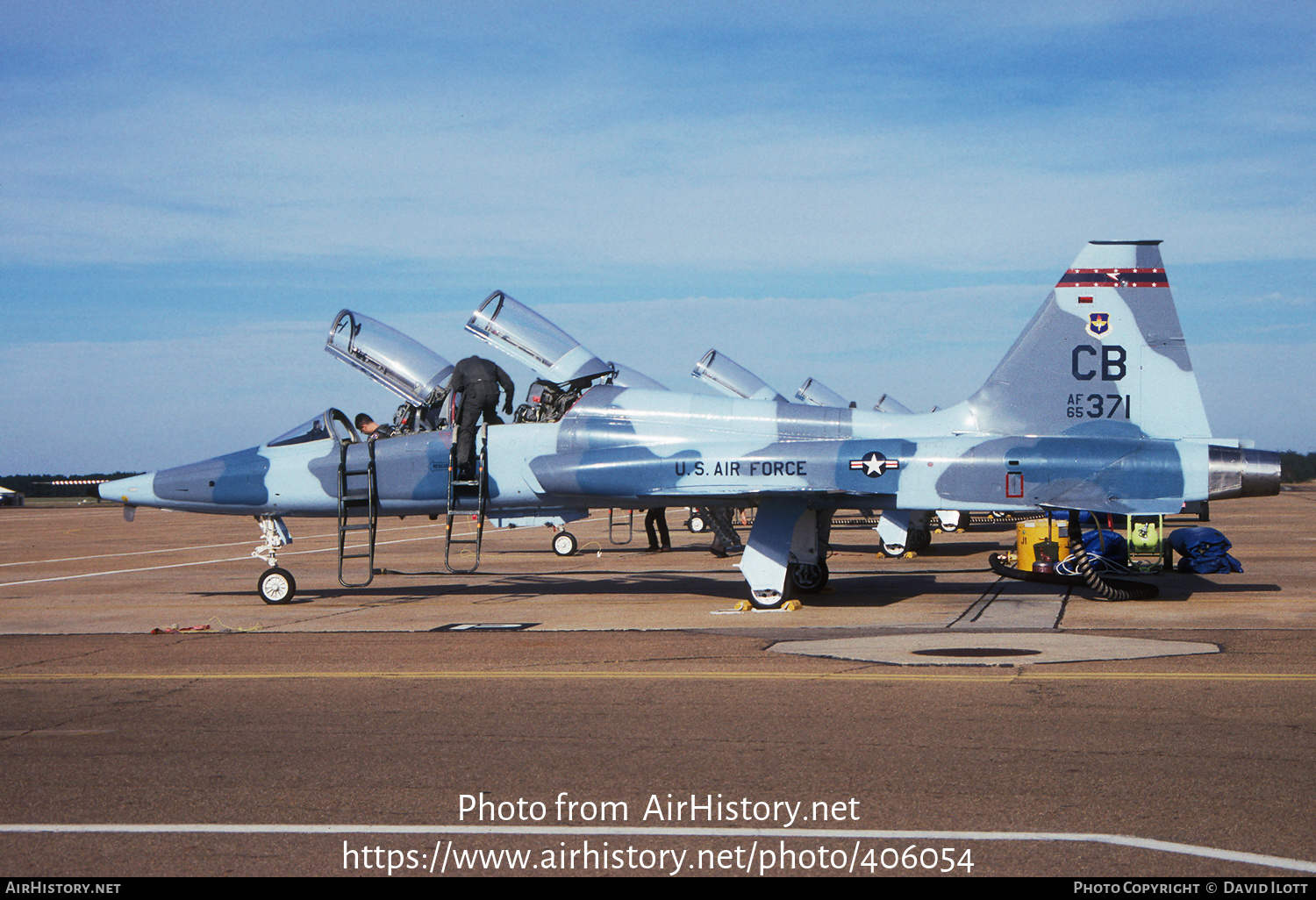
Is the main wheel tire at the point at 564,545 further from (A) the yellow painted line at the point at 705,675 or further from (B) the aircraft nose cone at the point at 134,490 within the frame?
(A) the yellow painted line at the point at 705,675

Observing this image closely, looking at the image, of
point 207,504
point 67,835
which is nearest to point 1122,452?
point 67,835

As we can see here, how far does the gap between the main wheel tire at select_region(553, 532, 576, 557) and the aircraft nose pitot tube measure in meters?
15.2

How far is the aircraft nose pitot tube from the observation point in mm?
12688

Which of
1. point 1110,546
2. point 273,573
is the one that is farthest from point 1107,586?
point 273,573

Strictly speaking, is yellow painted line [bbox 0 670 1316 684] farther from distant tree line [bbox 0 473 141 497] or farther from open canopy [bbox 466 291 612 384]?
distant tree line [bbox 0 473 141 497]

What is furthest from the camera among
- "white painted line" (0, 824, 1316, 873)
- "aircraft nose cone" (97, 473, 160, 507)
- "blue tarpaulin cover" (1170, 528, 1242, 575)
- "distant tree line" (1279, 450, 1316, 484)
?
"distant tree line" (1279, 450, 1316, 484)

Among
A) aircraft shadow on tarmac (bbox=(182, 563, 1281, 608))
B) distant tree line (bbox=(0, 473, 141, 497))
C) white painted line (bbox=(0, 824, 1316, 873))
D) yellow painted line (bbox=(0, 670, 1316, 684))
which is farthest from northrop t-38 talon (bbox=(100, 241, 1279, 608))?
distant tree line (bbox=(0, 473, 141, 497))

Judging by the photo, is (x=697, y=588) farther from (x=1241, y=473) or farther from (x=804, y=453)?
(x=1241, y=473)

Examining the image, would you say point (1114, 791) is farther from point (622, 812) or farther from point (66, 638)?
point (66, 638)

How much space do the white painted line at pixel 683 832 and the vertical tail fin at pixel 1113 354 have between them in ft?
30.5

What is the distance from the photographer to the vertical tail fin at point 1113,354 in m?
13.2

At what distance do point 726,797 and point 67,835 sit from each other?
11.3 ft

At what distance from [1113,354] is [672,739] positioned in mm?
9062

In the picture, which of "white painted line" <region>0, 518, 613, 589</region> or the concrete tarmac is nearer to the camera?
the concrete tarmac
